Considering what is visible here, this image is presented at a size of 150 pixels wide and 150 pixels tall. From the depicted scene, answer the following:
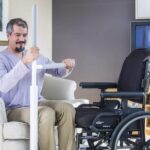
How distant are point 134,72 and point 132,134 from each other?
40 cm

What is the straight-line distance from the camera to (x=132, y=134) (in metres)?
2.41

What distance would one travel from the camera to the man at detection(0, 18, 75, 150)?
235 cm

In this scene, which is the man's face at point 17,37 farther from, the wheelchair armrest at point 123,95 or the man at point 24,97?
the wheelchair armrest at point 123,95

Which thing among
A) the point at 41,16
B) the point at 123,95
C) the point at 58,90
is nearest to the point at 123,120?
the point at 123,95

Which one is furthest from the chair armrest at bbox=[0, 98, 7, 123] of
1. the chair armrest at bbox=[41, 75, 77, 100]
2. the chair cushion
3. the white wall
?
the white wall

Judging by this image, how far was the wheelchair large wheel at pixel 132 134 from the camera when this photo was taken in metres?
2.25

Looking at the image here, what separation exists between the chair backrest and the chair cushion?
68 centimetres

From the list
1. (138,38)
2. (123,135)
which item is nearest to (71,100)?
(123,135)

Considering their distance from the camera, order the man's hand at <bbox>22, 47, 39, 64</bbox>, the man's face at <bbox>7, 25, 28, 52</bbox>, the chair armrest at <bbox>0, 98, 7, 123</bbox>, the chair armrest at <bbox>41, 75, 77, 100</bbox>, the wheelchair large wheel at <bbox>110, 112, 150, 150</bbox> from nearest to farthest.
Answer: the man's hand at <bbox>22, 47, 39, 64</bbox> < the wheelchair large wheel at <bbox>110, 112, 150, 150</bbox> < the chair armrest at <bbox>0, 98, 7, 123</bbox> < the man's face at <bbox>7, 25, 28, 52</bbox> < the chair armrest at <bbox>41, 75, 77, 100</bbox>

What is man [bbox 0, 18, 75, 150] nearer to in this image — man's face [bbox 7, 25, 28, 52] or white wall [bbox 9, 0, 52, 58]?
man's face [bbox 7, 25, 28, 52]

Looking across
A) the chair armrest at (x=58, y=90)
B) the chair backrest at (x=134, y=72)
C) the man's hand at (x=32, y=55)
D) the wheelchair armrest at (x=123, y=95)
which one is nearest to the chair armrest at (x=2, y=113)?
the man's hand at (x=32, y=55)

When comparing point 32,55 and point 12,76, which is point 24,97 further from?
point 32,55

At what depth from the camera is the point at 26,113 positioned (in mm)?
2439

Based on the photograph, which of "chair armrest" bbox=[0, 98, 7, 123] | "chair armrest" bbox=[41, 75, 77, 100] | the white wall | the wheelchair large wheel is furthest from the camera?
the white wall
